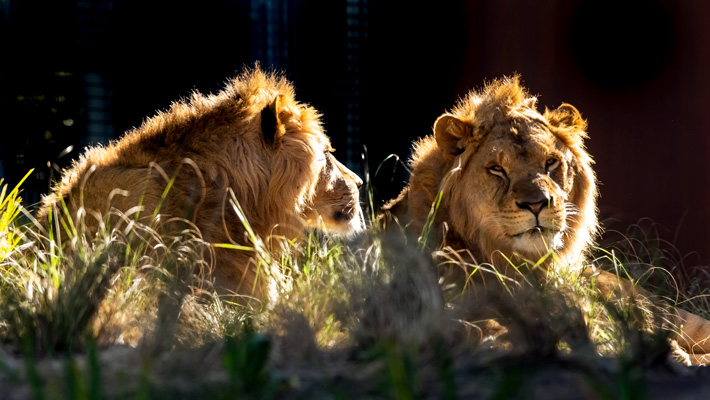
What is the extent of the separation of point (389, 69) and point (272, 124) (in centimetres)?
327

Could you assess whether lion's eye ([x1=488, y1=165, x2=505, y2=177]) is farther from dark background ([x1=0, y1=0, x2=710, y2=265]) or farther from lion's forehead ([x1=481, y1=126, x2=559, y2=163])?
dark background ([x1=0, y1=0, x2=710, y2=265])

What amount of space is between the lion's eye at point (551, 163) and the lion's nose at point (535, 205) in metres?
0.25

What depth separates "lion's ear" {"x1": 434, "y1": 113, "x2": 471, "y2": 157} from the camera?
406 cm

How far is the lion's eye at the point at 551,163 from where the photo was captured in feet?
12.8

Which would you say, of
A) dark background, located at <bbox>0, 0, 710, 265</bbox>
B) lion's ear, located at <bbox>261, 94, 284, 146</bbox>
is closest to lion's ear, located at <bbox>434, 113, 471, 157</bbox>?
lion's ear, located at <bbox>261, 94, 284, 146</bbox>

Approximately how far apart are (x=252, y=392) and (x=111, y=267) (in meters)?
1.01

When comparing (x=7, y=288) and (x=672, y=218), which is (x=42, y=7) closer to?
(x=7, y=288)

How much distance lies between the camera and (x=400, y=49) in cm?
716

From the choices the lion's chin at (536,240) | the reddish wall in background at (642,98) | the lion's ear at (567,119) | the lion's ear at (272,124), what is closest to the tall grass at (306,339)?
the lion's chin at (536,240)

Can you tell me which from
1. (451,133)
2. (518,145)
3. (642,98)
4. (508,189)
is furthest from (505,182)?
(642,98)

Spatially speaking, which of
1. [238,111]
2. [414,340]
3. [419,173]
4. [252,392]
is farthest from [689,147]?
[252,392]

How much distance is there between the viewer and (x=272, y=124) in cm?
405

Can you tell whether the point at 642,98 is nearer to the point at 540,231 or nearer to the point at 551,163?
the point at 551,163

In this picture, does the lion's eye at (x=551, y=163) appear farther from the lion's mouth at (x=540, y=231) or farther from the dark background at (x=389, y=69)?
the dark background at (x=389, y=69)
